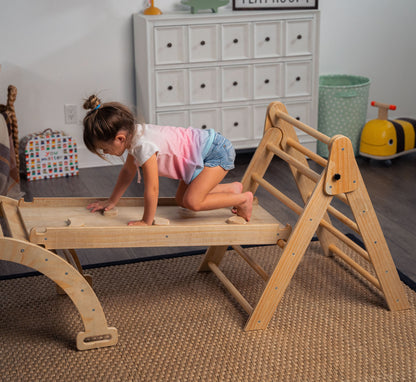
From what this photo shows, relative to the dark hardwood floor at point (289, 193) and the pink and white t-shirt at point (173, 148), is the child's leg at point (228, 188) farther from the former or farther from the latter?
the dark hardwood floor at point (289, 193)

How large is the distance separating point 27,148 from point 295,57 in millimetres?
1683

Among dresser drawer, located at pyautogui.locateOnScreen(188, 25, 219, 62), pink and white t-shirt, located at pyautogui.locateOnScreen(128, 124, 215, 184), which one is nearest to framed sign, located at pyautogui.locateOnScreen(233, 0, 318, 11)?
dresser drawer, located at pyautogui.locateOnScreen(188, 25, 219, 62)

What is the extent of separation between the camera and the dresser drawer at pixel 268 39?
11.7 feet

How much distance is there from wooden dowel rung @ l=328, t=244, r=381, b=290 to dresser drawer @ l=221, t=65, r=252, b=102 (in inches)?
58.9

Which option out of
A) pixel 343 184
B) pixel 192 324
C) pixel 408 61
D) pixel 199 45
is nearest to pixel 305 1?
pixel 199 45

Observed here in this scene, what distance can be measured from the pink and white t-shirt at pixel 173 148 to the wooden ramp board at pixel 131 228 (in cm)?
16

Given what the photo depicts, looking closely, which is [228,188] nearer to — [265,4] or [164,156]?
[164,156]

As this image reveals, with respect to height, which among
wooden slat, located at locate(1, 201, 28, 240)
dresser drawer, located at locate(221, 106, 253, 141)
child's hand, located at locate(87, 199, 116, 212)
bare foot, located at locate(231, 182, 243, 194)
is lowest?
dresser drawer, located at locate(221, 106, 253, 141)

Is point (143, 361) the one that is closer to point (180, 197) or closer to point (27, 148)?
→ point (180, 197)

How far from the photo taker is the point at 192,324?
198 cm

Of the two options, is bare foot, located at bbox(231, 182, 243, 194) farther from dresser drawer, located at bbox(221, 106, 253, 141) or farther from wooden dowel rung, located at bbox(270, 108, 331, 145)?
dresser drawer, located at bbox(221, 106, 253, 141)

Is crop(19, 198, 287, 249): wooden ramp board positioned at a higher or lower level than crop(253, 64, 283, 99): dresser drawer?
lower

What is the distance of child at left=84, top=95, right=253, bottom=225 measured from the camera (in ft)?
6.07

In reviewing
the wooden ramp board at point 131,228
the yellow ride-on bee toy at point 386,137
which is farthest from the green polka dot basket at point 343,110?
the wooden ramp board at point 131,228
